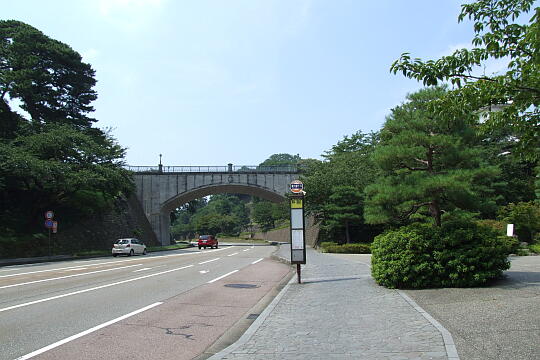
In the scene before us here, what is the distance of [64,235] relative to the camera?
34.7 metres

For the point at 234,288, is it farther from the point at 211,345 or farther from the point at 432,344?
the point at 432,344

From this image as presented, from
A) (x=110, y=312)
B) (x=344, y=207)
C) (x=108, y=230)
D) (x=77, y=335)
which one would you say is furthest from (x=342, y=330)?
(x=108, y=230)

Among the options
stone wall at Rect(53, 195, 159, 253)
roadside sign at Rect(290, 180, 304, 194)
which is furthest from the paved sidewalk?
stone wall at Rect(53, 195, 159, 253)

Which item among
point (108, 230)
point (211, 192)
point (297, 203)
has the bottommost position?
point (108, 230)

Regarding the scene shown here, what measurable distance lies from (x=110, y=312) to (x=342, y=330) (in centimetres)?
470

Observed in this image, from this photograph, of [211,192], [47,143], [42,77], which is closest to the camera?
[47,143]

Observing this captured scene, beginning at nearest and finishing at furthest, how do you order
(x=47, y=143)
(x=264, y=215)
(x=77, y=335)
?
1. (x=77, y=335)
2. (x=47, y=143)
3. (x=264, y=215)

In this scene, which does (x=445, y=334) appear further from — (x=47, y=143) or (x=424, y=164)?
(x=47, y=143)

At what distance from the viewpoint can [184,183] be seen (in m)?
55.8

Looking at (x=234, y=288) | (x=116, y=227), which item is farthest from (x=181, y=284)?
(x=116, y=227)

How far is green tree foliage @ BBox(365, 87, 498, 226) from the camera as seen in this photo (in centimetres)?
1223

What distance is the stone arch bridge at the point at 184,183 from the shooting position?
5550 centimetres

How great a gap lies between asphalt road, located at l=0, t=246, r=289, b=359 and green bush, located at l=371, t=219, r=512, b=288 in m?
3.59

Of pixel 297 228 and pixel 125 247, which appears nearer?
pixel 297 228
